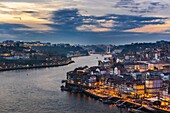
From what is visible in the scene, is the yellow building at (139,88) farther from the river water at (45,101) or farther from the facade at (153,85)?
the river water at (45,101)

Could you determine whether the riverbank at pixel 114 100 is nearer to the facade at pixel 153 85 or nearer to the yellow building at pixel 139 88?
the yellow building at pixel 139 88

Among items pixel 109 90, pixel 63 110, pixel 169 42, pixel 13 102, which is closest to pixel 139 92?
pixel 109 90

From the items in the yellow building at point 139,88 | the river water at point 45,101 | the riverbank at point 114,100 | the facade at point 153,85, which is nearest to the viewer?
the riverbank at point 114,100

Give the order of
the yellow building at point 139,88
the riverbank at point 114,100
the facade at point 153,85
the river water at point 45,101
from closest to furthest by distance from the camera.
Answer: the riverbank at point 114,100 < the river water at point 45,101 < the yellow building at point 139,88 < the facade at point 153,85

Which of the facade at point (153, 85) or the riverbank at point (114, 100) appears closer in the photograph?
the riverbank at point (114, 100)

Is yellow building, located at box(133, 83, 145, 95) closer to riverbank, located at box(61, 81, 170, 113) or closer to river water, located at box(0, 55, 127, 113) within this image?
riverbank, located at box(61, 81, 170, 113)

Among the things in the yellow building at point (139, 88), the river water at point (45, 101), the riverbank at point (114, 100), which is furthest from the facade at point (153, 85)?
the river water at point (45, 101)

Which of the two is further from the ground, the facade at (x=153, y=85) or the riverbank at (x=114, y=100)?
the facade at (x=153, y=85)

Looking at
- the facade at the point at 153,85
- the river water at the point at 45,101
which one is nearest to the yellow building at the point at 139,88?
the facade at the point at 153,85

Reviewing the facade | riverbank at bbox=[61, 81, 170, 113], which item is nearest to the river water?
riverbank at bbox=[61, 81, 170, 113]

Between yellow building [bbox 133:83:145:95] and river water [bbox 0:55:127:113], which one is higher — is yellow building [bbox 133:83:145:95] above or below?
above

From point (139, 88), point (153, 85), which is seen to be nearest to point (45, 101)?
point (139, 88)

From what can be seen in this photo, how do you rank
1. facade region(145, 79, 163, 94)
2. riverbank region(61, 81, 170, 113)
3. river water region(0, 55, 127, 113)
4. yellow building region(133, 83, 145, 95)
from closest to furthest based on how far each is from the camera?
1. riverbank region(61, 81, 170, 113)
2. river water region(0, 55, 127, 113)
3. yellow building region(133, 83, 145, 95)
4. facade region(145, 79, 163, 94)

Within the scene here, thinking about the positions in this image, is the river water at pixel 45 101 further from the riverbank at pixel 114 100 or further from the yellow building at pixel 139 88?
the yellow building at pixel 139 88
